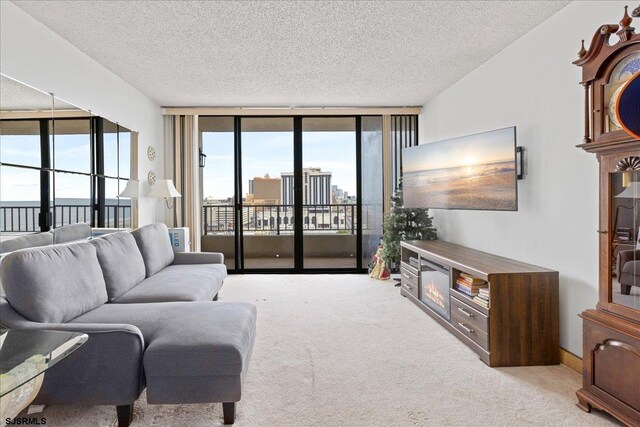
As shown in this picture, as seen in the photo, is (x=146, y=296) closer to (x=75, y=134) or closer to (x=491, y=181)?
(x=75, y=134)

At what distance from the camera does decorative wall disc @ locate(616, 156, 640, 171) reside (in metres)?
1.79

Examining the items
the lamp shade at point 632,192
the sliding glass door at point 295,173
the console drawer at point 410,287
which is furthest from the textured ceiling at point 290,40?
the console drawer at point 410,287

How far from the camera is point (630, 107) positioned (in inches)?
61.3

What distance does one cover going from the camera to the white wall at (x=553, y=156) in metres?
2.46

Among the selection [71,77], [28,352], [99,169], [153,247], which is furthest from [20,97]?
[28,352]

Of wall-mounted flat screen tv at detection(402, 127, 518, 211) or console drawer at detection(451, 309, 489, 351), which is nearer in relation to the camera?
console drawer at detection(451, 309, 489, 351)

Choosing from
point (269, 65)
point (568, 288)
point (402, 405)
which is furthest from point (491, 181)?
point (269, 65)

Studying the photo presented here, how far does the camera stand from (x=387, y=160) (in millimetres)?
5625

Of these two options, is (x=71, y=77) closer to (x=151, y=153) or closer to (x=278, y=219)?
(x=151, y=153)

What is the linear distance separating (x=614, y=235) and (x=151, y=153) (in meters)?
4.96

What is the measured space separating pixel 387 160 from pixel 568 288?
3345 millimetres

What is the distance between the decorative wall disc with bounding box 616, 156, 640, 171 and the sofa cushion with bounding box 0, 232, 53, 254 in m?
3.60

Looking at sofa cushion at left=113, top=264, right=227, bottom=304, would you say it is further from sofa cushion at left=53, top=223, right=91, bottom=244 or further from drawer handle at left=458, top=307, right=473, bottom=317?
drawer handle at left=458, top=307, right=473, bottom=317

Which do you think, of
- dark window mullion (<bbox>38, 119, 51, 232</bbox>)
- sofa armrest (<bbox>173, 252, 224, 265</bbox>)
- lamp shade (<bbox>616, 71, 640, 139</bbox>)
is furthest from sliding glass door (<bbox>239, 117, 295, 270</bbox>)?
lamp shade (<bbox>616, 71, 640, 139</bbox>)
